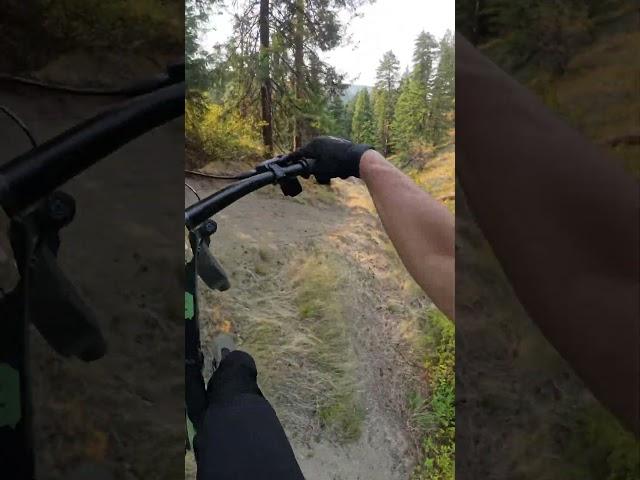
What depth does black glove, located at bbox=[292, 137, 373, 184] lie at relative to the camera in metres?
1.82

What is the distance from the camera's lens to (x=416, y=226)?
5.96ft

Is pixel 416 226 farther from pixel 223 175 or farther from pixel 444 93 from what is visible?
pixel 223 175

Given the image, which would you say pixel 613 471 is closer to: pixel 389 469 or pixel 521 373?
pixel 521 373

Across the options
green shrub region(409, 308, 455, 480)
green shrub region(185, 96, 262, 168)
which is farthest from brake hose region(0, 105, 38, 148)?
green shrub region(409, 308, 455, 480)

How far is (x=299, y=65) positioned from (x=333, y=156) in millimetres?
284

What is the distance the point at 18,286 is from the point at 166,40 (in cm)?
84

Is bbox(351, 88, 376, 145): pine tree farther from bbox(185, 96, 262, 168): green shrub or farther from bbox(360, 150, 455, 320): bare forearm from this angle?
bbox(185, 96, 262, 168): green shrub

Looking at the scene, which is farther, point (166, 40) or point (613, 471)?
point (166, 40)

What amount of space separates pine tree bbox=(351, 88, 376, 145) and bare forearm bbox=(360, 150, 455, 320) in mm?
44

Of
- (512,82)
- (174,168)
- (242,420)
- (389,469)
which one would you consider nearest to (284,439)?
(242,420)

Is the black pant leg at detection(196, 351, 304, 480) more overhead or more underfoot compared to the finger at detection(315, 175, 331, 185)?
more underfoot

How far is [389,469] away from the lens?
183cm

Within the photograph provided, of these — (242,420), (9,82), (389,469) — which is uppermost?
(9,82)

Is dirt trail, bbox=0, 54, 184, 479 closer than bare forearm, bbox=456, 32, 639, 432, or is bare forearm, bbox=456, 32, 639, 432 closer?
bare forearm, bbox=456, 32, 639, 432
